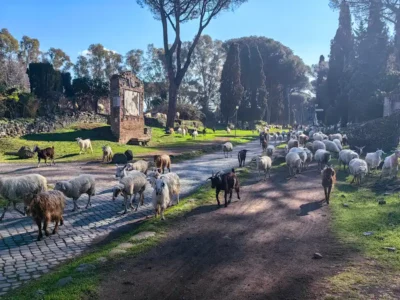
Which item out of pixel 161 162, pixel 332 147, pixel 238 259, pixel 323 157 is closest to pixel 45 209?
pixel 238 259

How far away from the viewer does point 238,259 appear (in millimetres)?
7336

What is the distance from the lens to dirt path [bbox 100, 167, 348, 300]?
6.00 metres

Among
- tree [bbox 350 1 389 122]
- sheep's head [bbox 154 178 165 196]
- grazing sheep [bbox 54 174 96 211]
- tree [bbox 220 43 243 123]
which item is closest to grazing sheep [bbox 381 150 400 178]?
sheep's head [bbox 154 178 165 196]

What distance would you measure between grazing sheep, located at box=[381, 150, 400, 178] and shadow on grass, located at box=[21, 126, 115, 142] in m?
20.3

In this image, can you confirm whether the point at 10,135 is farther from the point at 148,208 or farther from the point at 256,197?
the point at 256,197

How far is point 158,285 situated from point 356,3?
3405cm

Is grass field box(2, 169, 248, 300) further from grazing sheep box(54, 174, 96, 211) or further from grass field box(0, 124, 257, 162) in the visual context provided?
grass field box(0, 124, 257, 162)

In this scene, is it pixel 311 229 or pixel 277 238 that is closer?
pixel 277 238

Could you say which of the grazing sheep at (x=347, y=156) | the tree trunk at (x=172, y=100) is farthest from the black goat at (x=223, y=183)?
the tree trunk at (x=172, y=100)

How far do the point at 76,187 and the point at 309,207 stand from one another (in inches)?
290

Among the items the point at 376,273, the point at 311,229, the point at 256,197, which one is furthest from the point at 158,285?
the point at 256,197

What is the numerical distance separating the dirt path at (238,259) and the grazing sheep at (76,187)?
11.5ft

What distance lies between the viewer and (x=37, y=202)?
853 cm

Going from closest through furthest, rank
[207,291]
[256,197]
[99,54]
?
[207,291] → [256,197] → [99,54]
